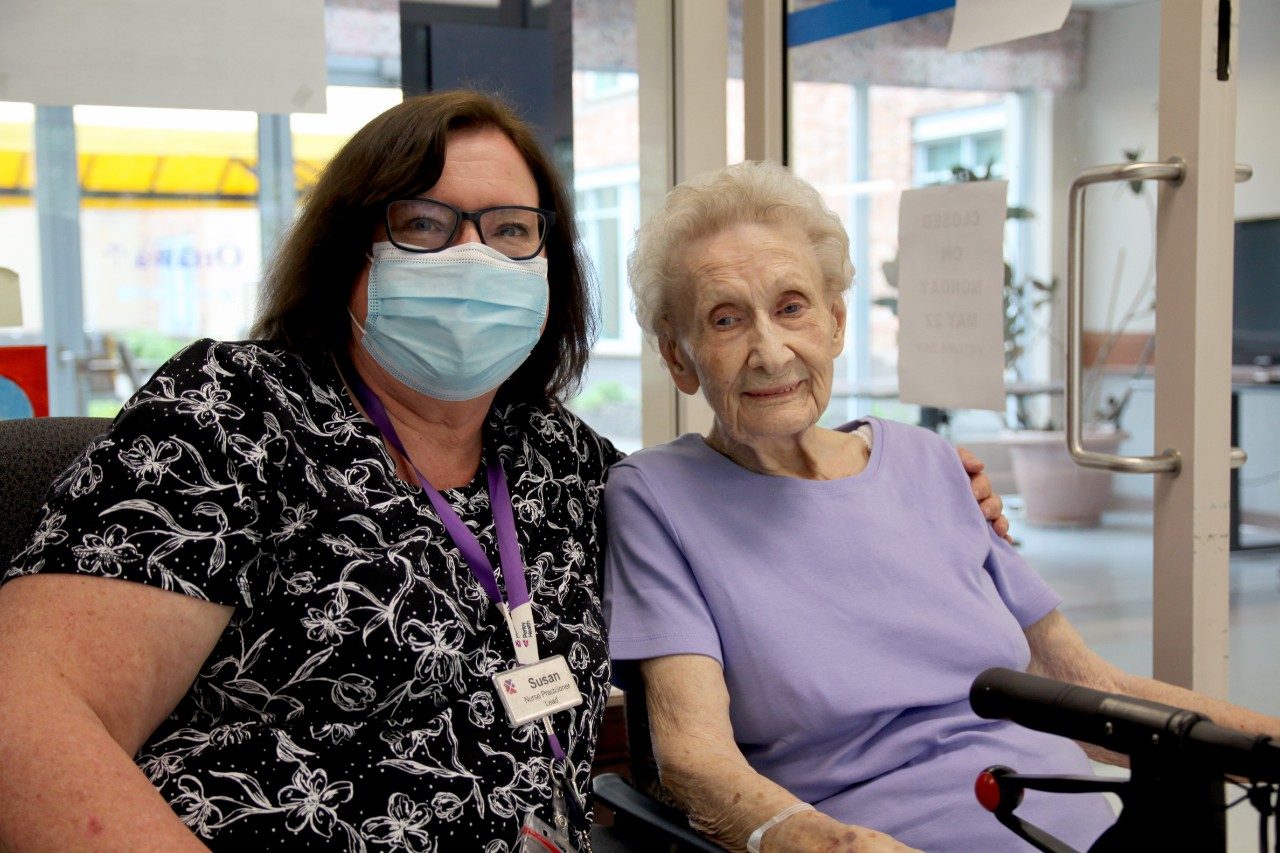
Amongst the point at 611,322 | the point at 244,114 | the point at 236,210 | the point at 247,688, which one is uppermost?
the point at 244,114

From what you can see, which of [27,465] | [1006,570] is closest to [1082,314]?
[1006,570]

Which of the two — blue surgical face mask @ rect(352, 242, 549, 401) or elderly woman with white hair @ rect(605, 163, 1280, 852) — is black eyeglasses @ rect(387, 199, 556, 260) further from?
elderly woman with white hair @ rect(605, 163, 1280, 852)

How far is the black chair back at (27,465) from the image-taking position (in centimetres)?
140

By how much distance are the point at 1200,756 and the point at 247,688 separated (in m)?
0.95

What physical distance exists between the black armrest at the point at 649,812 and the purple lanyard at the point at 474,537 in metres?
0.09

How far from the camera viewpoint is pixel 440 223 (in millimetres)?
1480

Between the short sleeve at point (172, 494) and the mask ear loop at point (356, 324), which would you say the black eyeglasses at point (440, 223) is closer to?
the mask ear loop at point (356, 324)

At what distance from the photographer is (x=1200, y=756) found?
32.1 inches

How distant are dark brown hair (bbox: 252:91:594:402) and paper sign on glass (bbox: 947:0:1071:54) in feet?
3.14

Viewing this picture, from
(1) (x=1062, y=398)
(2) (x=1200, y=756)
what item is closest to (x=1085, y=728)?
(2) (x=1200, y=756)

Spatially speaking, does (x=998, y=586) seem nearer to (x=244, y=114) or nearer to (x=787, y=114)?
(x=787, y=114)

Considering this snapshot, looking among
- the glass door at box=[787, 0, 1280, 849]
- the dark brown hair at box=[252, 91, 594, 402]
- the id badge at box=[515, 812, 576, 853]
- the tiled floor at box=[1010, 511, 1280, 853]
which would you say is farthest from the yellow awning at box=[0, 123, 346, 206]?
the tiled floor at box=[1010, 511, 1280, 853]

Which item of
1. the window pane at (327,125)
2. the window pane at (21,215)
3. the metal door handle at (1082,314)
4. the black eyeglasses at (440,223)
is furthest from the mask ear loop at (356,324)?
the metal door handle at (1082,314)

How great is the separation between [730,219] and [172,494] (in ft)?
2.79
